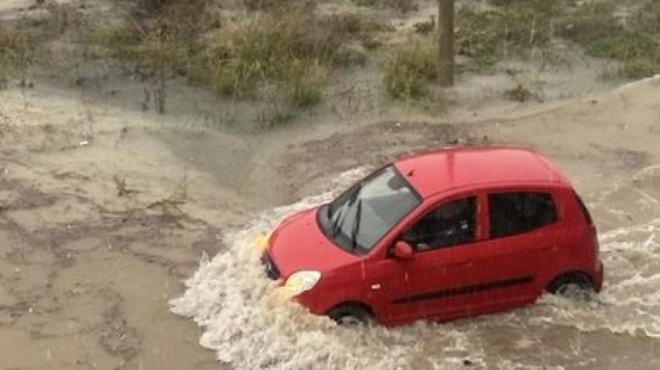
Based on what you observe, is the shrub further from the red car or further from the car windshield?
the red car

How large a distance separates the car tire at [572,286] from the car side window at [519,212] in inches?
25.1

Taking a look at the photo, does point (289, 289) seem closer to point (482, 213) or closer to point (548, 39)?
point (482, 213)

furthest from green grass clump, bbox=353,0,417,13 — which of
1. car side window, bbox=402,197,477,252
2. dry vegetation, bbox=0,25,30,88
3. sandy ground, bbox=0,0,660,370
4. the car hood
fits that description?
car side window, bbox=402,197,477,252

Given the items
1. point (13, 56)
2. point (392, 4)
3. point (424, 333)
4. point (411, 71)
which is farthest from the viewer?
point (392, 4)

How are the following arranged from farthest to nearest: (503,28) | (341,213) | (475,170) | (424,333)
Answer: (503,28) → (341,213) → (475,170) → (424,333)

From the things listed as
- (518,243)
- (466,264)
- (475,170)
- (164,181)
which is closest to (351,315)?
(466,264)

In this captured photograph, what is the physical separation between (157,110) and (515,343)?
7.37 m

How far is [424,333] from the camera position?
Result: 10.5m

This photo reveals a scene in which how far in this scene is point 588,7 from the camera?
20594 millimetres

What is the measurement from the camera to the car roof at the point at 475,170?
1051 cm

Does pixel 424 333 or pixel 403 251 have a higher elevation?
pixel 403 251

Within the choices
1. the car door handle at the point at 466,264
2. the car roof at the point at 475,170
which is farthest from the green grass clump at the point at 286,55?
the car door handle at the point at 466,264

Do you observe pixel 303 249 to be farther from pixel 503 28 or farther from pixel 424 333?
pixel 503 28

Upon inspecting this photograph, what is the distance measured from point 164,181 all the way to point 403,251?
4727 millimetres
